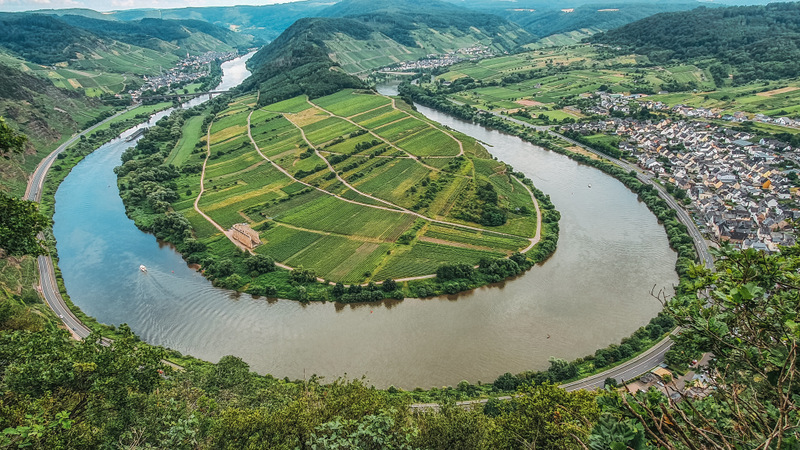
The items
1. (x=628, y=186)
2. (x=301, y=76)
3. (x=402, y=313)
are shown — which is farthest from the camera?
(x=301, y=76)

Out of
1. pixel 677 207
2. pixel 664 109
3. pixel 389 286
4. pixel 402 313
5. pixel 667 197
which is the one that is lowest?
pixel 667 197

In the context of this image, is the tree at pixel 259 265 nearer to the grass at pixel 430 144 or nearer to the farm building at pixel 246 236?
the farm building at pixel 246 236

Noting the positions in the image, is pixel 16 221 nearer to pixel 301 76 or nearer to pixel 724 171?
pixel 724 171

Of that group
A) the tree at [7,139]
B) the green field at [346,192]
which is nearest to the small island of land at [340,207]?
the green field at [346,192]

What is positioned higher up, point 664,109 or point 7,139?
point 7,139

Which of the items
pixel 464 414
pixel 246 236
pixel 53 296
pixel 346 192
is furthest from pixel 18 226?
pixel 346 192

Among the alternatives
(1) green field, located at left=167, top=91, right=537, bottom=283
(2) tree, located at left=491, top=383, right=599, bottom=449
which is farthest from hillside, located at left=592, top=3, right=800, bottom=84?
(2) tree, located at left=491, top=383, right=599, bottom=449
